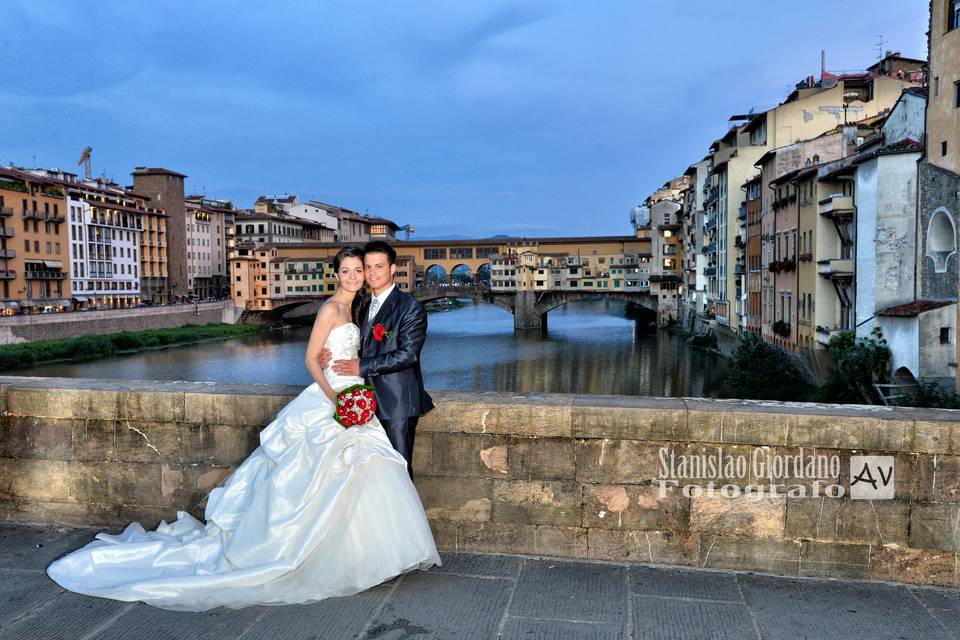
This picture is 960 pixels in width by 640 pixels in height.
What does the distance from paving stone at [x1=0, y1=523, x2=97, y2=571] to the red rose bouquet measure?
1.89 m

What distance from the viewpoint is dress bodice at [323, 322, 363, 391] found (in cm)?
414

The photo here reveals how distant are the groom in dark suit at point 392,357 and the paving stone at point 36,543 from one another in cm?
198

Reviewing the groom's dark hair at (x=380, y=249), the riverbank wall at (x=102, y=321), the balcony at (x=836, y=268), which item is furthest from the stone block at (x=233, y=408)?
the riverbank wall at (x=102, y=321)

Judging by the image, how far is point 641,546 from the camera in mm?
4262

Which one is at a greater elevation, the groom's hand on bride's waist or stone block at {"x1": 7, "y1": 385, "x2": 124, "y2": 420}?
the groom's hand on bride's waist

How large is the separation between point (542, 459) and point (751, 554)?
3.98 feet

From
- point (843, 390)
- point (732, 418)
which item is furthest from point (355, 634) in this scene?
point (843, 390)

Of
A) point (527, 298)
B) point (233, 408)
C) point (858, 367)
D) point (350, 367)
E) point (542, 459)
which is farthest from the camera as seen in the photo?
point (527, 298)

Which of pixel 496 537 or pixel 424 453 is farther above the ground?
pixel 424 453

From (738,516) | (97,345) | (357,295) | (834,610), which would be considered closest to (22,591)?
(357,295)

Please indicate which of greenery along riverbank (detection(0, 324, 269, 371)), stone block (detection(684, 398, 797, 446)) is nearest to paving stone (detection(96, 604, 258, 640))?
stone block (detection(684, 398, 797, 446))

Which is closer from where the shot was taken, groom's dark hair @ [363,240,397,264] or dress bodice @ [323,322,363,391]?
dress bodice @ [323,322,363,391]

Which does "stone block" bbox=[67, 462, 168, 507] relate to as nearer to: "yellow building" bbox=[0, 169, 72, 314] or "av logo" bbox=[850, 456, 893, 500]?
"av logo" bbox=[850, 456, 893, 500]

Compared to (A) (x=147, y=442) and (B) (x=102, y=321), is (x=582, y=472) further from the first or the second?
(B) (x=102, y=321)
